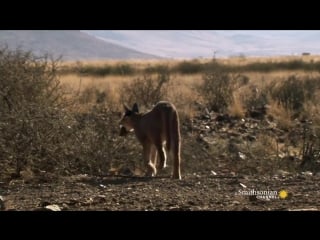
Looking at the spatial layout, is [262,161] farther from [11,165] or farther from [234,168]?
[11,165]

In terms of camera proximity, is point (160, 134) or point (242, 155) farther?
point (242, 155)

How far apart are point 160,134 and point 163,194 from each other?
282 centimetres

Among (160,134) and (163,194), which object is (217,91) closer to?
(160,134)

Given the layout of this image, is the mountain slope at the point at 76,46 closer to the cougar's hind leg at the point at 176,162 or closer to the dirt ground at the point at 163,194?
the cougar's hind leg at the point at 176,162

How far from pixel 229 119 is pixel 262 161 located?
244 inches

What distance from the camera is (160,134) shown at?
36.8ft

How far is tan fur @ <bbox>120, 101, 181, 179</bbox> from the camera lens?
10.9 meters

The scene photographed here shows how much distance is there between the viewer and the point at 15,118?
413 inches

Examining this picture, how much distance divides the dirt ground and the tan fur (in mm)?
746

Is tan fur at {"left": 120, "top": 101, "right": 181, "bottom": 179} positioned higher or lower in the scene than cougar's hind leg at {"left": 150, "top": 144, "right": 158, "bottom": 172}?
higher

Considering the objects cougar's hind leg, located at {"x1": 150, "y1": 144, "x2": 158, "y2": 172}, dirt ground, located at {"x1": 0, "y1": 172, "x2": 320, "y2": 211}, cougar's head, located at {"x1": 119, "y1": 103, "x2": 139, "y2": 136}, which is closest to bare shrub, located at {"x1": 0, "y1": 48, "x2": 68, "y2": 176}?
dirt ground, located at {"x1": 0, "y1": 172, "x2": 320, "y2": 211}

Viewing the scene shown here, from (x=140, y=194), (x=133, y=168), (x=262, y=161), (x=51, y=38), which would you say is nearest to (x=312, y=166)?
(x=262, y=161)

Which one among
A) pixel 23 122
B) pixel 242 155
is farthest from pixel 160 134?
pixel 242 155

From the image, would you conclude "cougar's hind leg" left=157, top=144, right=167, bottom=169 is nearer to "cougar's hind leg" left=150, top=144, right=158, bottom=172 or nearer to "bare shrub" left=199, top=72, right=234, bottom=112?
Answer: "cougar's hind leg" left=150, top=144, right=158, bottom=172
